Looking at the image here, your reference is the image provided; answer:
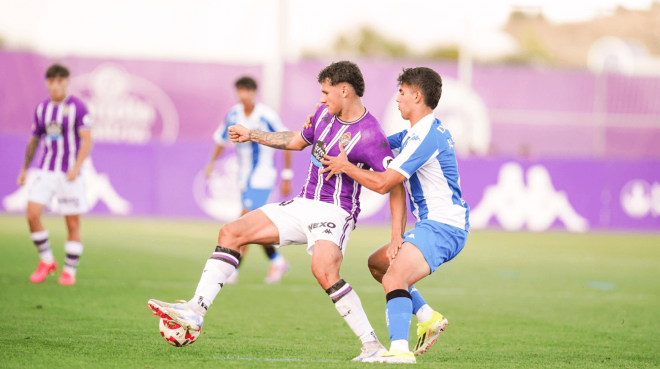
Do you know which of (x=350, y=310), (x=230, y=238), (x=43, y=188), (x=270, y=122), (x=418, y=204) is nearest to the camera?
(x=350, y=310)

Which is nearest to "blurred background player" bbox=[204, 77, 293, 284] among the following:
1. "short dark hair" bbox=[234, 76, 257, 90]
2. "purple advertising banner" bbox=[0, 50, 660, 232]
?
"short dark hair" bbox=[234, 76, 257, 90]

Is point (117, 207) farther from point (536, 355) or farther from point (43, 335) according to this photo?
point (536, 355)

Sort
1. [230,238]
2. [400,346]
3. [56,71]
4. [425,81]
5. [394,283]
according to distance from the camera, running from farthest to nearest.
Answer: [56,71], [230,238], [425,81], [394,283], [400,346]

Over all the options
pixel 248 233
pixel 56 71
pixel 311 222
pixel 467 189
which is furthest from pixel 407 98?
pixel 467 189

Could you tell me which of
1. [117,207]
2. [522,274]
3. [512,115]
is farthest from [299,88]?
[522,274]

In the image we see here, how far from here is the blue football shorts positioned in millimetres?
5238

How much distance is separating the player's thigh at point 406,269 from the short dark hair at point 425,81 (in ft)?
3.28

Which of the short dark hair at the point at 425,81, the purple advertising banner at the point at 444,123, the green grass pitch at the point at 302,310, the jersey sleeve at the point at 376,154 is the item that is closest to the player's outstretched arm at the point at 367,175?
the jersey sleeve at the point at 376,154

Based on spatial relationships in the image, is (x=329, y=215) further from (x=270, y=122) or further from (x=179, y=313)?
(x=270, y=122)

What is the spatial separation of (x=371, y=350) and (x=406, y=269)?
0.58m

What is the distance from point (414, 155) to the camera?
516 cm

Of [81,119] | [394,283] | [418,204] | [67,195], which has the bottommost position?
[394,283]

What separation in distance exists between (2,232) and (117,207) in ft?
13.6

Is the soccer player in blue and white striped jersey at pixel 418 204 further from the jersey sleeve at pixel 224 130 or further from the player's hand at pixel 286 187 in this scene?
the jersey sleeve at pixel 224 130
